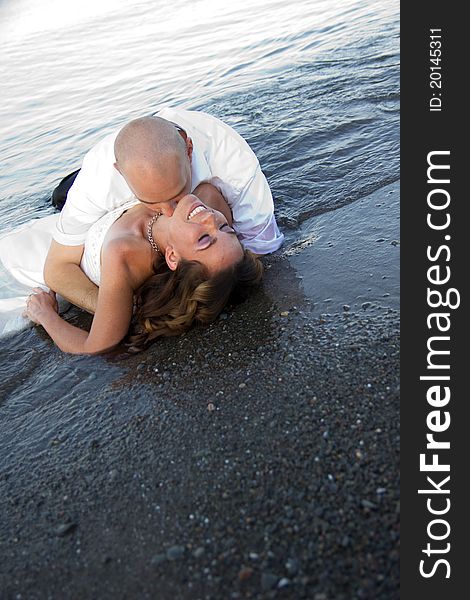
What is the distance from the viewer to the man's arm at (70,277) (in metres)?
4.18

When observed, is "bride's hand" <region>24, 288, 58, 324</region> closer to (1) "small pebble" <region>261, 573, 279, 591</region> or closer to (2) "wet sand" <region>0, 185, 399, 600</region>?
(2) "wet sand" <region>0, 185, 399, 600</region>

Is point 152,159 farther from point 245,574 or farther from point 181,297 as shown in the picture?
point 245,574

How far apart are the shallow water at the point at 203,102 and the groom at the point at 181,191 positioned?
0.37 m

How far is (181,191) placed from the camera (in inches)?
134

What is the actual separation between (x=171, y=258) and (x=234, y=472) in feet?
4.57

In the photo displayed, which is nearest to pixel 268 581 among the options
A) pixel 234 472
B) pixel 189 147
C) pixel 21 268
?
pixel 234 472

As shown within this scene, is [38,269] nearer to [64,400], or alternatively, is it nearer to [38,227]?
[38,227]

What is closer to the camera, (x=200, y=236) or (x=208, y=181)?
(x=200, y=236)

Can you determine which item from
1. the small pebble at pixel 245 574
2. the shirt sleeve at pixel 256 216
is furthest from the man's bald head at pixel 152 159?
the small pebble at pixel 245 574

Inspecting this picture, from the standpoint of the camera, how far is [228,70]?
8.79 m

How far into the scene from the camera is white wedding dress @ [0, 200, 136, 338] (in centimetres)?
430

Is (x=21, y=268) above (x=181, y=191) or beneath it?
beneath

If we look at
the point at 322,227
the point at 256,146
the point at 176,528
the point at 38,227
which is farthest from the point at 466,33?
the point at 176,528

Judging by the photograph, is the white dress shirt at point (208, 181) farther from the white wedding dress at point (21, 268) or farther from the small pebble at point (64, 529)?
the small pebble at point (64, 529)
